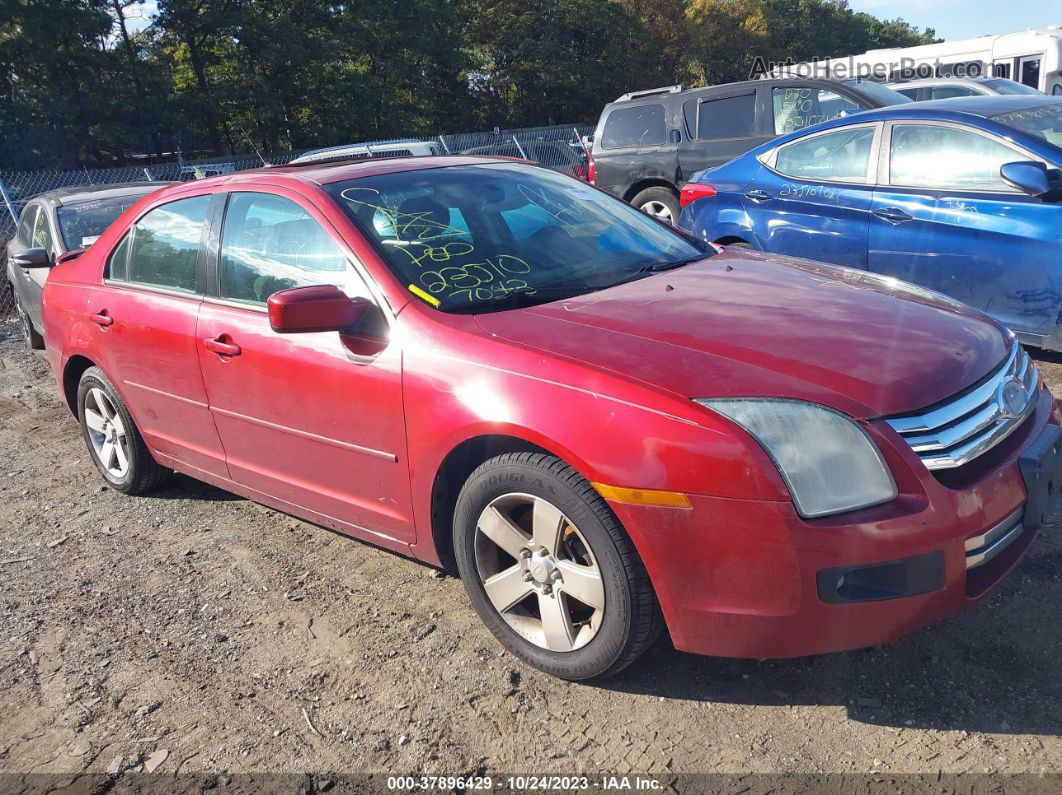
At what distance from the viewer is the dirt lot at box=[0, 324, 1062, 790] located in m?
2.55

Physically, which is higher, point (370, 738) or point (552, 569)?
point (552, 569)

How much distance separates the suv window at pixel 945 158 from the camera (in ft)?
17.0

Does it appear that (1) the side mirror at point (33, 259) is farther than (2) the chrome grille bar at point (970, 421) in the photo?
Yes

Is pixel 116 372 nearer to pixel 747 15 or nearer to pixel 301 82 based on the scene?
pixel 301 82

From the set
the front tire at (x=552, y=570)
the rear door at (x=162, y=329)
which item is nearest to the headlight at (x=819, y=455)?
the front tire at (x=552, y=570)

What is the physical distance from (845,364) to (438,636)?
5.59 feet

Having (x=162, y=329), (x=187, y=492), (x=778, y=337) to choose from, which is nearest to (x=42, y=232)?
(x=187, y=492)

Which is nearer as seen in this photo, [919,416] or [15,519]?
[919,416]

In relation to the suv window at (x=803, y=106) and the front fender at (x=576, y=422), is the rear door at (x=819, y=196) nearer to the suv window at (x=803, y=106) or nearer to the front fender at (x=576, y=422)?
the suv window at (x=803, y=106)

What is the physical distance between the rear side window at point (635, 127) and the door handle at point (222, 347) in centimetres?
757

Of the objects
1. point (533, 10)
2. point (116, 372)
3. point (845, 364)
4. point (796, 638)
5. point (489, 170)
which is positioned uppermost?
point (533, 10)

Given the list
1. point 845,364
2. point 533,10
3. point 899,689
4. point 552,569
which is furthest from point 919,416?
point 533,10

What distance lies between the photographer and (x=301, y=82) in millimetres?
34156

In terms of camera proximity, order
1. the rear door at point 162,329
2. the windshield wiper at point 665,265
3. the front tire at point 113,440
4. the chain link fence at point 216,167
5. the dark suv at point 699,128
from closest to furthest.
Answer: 1. the windshield wiper at point 665,265
2. the rear door at point 162,329
3. the front tire at point 113,440
4. the dark suv at point 699,128
5. the chain link fence at point 216,167
